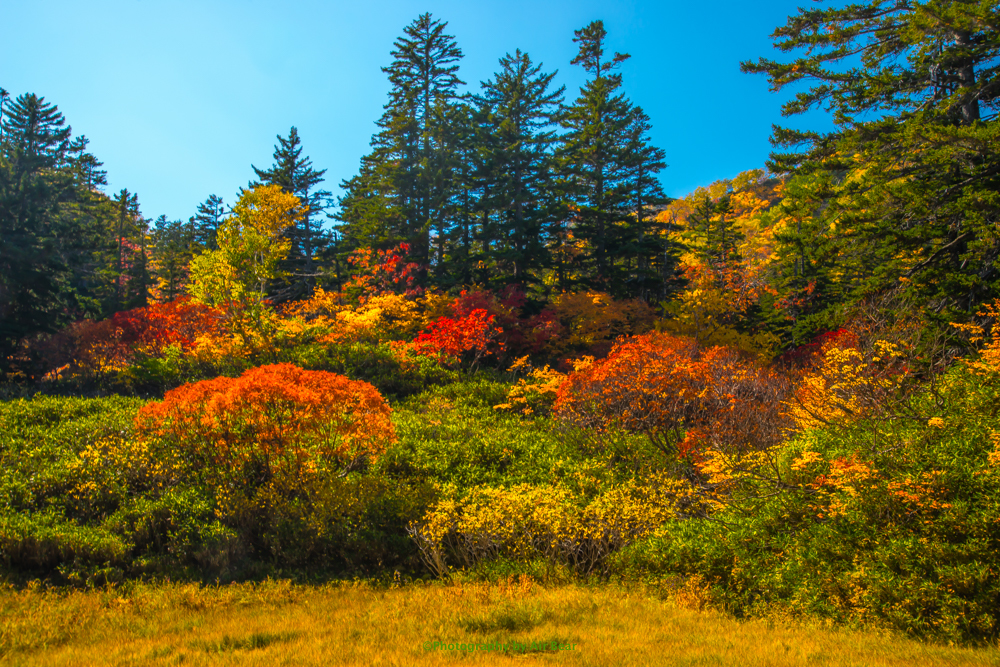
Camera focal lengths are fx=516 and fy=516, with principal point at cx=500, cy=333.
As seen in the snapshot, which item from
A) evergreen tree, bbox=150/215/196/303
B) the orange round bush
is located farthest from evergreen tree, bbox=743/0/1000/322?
evergreen tree, bbox=150/215/196/303

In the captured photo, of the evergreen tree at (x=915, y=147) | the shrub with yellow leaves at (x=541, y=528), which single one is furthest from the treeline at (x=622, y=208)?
the shrub with yellow leaves at (x=541, y=528)

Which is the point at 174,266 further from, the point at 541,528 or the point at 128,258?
the point at 541,528

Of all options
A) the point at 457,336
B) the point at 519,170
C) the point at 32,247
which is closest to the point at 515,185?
the point at 519,170

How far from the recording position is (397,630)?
19.9 feet

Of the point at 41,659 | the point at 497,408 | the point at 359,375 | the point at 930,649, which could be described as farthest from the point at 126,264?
the point at 930,649

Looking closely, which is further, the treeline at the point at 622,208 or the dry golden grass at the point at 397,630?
the treeline at the point at 622,208

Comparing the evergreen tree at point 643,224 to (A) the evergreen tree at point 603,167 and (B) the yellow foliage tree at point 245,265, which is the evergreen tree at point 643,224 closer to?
(A) the evergreen tree at point 603,167

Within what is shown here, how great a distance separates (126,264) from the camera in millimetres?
43406

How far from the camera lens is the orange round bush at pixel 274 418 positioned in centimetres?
907

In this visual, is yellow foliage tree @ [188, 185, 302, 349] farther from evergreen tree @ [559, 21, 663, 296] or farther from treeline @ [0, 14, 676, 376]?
evergreen tree @ [559, 21, 663, 296]

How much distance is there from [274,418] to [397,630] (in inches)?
185

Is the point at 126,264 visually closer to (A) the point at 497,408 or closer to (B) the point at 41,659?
(A) the point at 497,408

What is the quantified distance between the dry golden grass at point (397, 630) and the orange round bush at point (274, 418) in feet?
7.78

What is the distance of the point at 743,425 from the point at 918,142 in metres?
7.62
